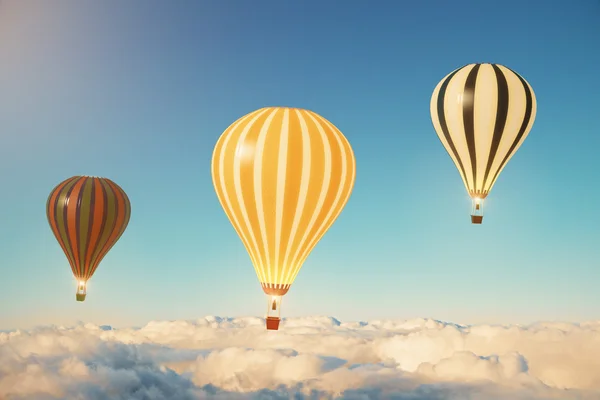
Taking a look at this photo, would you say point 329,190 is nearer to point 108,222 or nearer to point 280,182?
point 280,182

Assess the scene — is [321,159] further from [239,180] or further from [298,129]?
[239,180]

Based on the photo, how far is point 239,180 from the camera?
437 inches

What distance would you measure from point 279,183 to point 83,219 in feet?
24.8

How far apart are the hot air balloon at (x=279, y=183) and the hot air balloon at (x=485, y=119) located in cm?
278

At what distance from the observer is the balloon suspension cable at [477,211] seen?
12414 millimetres

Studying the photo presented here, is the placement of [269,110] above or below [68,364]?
above

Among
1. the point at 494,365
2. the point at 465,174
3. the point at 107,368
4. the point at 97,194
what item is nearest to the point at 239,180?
the point at 465,174

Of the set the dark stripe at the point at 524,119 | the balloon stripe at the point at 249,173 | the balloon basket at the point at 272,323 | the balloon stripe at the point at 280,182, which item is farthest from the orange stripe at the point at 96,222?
the dark stripe at the point at 524,119

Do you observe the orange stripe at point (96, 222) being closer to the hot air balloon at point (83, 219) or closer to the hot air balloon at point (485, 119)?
the hot air balloon at point (83, 219)

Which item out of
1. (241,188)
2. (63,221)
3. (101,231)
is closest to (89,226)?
(101,231)

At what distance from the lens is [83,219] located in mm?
16672

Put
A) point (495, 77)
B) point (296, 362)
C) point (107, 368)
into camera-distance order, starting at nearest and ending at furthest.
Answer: point (495, 77) → point (296, 362) → point (107, 368)

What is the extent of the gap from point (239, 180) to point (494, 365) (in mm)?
157886

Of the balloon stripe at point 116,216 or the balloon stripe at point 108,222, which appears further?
the balloon stripe at point 116,216
